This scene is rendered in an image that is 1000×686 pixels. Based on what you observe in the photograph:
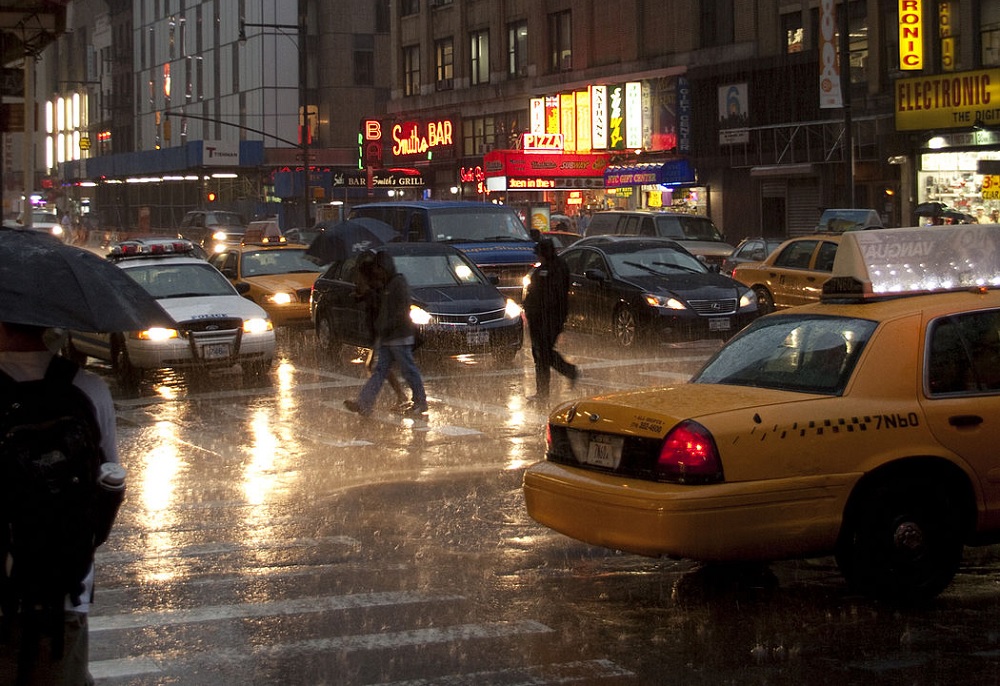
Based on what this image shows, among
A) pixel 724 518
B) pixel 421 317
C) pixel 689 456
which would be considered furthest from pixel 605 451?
pixel 421 317

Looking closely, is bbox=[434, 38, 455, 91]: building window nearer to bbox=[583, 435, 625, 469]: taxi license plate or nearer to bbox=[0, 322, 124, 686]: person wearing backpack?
bbox=[583, 435, 625, 469]: taxi license plate

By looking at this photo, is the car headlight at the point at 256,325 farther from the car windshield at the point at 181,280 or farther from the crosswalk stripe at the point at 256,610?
the crosswalk stripe at the point at 256,610

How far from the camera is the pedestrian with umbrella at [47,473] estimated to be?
154 inches

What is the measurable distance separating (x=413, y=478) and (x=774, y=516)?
495 centimetres

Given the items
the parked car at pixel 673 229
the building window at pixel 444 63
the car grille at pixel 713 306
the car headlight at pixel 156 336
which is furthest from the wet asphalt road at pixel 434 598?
the building window at pixel 444 63

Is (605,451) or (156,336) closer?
(605,451)

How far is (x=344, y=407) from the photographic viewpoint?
50.3 ft

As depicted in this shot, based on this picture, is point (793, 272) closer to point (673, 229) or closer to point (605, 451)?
point (673, 229)

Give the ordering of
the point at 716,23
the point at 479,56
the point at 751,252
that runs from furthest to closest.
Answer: the point at 479,56 < the point at 716,23 < the point at 751,252

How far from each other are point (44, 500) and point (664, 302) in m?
16.5

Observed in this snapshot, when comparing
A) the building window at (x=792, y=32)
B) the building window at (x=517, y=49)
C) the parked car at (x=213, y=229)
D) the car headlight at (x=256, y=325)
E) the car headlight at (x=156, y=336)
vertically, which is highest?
the building window at (x=517, y=49)

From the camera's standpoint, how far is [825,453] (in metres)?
6.88

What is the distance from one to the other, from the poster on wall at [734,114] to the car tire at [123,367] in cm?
2805

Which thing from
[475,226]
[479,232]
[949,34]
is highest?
[949,34]
